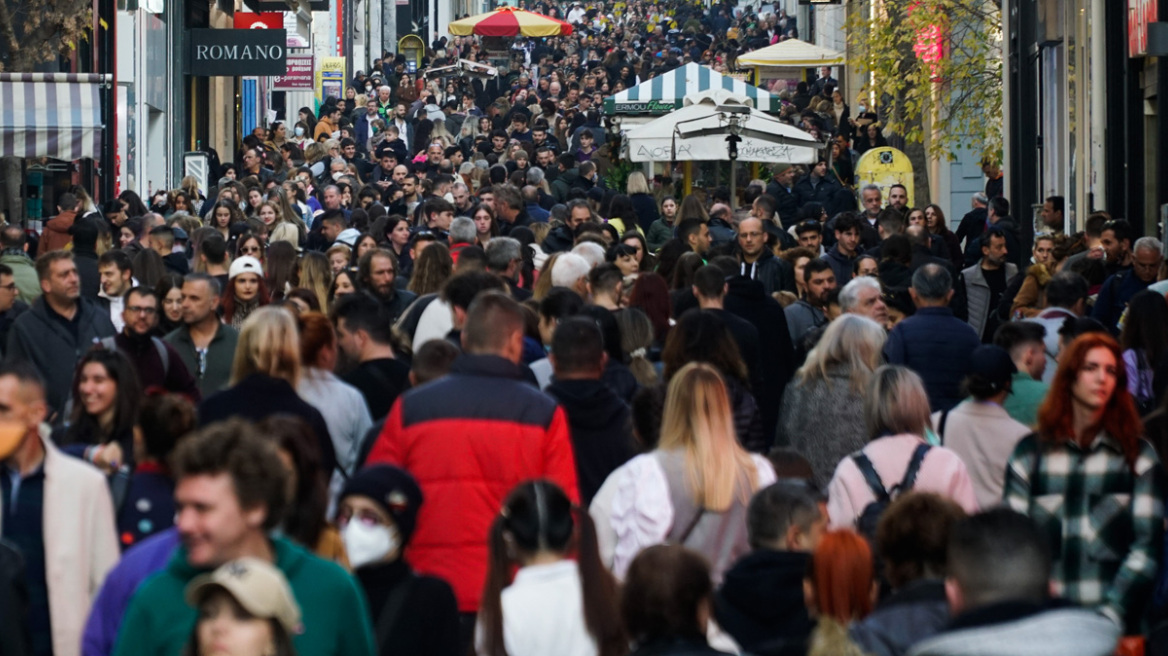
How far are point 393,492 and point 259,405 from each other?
203cm

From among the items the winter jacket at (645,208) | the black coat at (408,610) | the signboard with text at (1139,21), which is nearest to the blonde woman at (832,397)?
the black coat at (408,610)

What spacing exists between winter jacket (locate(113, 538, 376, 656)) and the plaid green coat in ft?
8.58

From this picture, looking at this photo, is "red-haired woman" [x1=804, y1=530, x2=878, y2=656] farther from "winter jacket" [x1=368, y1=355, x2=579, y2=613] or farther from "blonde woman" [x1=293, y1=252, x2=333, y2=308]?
"blonde woman" [x1=293, y1=252, x2=333, y2=308]

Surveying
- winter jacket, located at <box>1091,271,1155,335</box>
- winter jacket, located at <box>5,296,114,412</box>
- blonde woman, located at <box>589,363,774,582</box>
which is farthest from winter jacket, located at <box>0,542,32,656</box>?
winter jacket, located at <box>1091,271,1155,335</box>

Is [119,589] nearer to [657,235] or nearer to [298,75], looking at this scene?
[657,235]

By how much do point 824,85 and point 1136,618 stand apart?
33.6 meters

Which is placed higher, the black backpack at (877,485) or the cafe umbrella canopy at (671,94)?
the cafe umbrella canopy at (671,94)

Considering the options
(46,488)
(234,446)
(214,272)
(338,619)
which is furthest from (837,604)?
(214,272)

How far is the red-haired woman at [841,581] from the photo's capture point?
512 cm

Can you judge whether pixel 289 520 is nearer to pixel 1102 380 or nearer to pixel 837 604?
pixel 837 604

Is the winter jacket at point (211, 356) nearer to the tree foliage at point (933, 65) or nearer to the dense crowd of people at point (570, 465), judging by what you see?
the dense crowd of people at point (570, 465)

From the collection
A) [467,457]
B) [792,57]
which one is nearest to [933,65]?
[792,57]

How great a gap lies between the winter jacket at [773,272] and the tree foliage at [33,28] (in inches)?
418

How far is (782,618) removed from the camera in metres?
5.54
